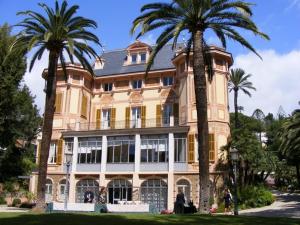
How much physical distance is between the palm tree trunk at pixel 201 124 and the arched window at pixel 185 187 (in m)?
17.2

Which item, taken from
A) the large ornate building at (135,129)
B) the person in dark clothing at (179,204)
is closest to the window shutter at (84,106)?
the large ornate building at (135,129)

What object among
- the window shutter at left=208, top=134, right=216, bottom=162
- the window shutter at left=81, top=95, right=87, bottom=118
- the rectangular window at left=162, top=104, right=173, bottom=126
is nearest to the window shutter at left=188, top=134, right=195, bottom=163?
the window shutter at left=208, top=134, right=216, bottom=162

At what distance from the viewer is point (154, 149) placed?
130ft

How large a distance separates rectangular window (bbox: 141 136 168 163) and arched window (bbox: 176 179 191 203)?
254 cm

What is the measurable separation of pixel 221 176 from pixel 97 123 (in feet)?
52.3

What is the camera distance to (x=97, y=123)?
46250 mm

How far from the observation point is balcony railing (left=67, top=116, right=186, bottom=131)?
40981 millimetres

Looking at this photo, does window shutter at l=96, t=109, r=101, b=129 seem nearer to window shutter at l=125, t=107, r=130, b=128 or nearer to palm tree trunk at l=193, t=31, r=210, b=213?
window shutter at l=125, t=107, r=130, b=128

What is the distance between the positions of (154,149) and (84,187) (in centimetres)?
829

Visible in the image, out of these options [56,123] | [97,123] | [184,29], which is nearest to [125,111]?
[97,123]

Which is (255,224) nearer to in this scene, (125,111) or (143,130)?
(143,130)

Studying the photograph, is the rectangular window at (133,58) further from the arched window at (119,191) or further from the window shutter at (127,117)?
the arched window at (119,191)

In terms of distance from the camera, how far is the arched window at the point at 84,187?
41.3 meters

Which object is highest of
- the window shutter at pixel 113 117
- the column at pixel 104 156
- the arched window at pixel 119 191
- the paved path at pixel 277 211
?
the window shutter at pixel 113 117
